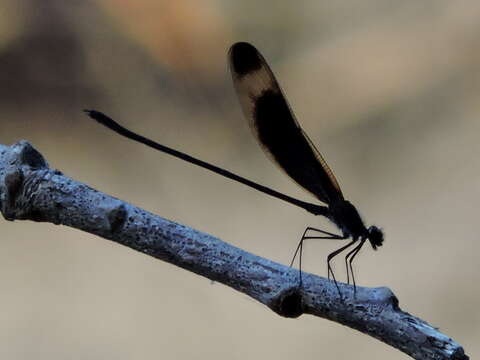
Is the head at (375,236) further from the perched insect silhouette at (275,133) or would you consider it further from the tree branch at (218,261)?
the tree branch at (218,261)

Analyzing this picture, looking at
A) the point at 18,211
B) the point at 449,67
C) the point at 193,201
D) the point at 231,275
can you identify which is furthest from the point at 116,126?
the point at 449,67

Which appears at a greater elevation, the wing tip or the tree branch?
the wing tip

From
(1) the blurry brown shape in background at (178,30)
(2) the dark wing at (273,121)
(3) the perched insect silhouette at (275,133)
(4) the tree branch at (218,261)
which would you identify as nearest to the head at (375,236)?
(3) the perched insect silhouette at (275,133)

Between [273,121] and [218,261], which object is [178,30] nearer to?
[273,121]

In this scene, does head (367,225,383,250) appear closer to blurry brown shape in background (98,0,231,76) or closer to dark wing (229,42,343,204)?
dark wing (229,42,343,204)

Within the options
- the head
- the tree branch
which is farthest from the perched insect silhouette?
the tree branch

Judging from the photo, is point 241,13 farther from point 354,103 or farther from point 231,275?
point 231,275
